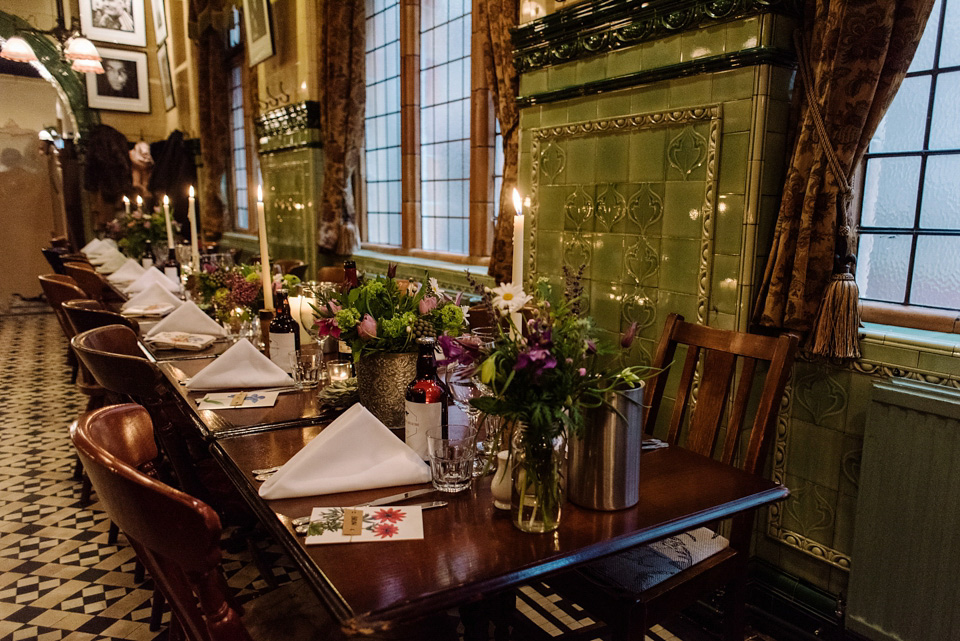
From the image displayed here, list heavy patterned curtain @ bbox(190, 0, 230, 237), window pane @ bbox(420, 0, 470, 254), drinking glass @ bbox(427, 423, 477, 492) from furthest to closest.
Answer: heavy patterned curtain @ bbox(190, 0, 230, 237), window pane @ bbox(420, 0, 470, 254), drinking glass @ bbox(427, 423, 477, 492)

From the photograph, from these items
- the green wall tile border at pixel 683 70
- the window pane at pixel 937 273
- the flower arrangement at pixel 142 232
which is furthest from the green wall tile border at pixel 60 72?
the window pane at pixel 937 273

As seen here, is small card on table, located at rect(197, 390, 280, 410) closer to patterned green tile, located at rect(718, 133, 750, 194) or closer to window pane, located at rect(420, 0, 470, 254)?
patterned green tile, located at rect(718, 133, 750, 194)

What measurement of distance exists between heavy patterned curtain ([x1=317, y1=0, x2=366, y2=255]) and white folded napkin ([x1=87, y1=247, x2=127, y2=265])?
1.97 m

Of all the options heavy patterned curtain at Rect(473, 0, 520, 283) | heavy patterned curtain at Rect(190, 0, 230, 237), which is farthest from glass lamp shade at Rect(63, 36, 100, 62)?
heavy patterned curtain at Rect(473, 0, 520, 283)

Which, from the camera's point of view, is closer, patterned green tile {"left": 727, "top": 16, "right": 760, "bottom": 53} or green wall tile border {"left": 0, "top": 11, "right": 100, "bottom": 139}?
patterned green tile {"left": 727, "top": 16, "right": 760, "bottom": 53}

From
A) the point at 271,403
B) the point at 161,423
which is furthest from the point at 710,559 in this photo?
the point at 161,423

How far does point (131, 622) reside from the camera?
2209 millimetres

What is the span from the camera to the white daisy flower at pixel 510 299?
3.43 ft

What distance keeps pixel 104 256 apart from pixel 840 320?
606 centimetres

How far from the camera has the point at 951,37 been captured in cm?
200

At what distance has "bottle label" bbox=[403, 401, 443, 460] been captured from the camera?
1.37 metres

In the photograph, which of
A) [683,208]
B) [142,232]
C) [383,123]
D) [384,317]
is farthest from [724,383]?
[142,232]

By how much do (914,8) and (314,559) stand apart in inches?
83.4

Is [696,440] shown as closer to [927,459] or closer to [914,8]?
[927,459]
